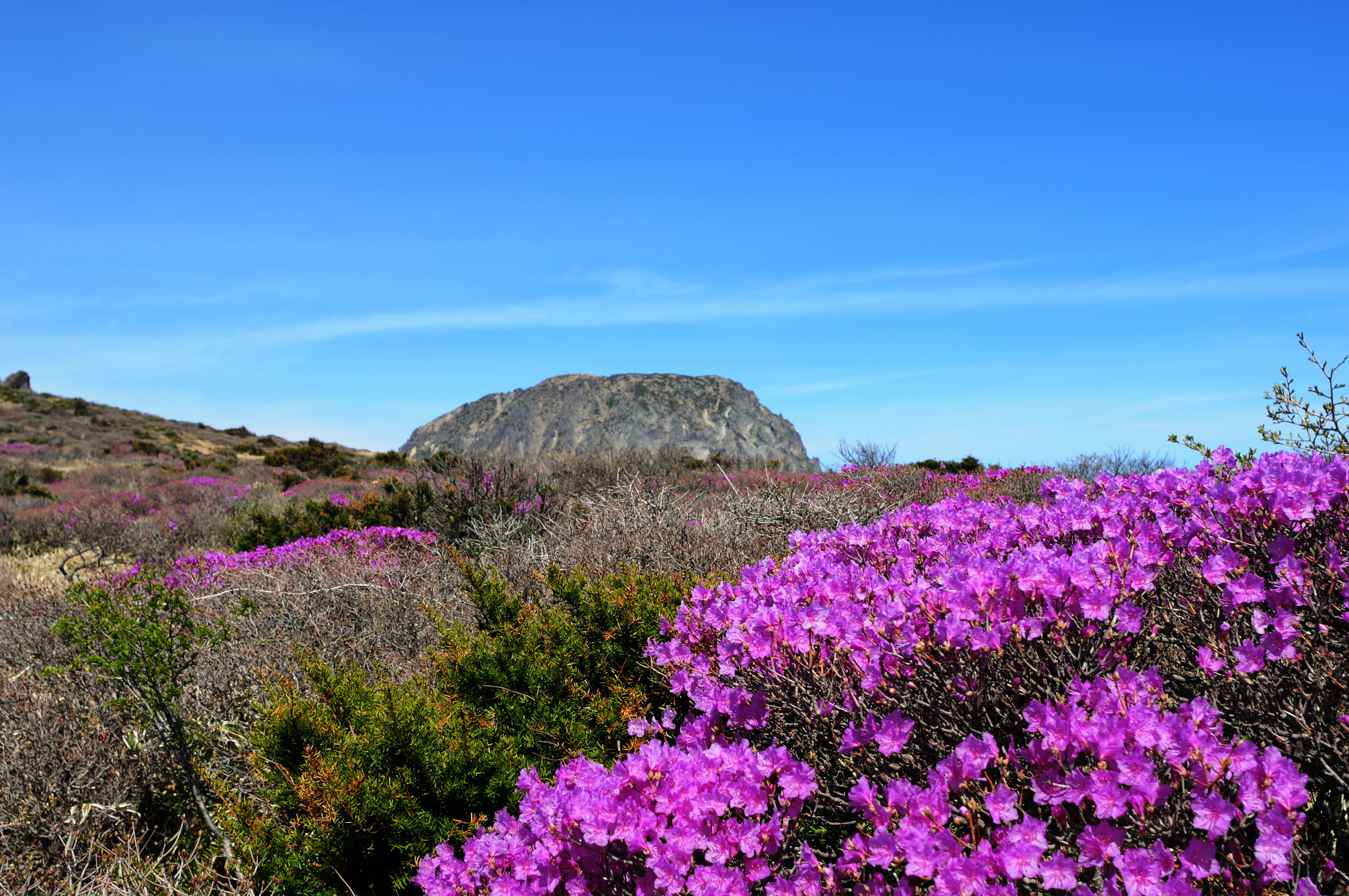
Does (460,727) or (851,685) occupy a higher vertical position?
(851,685)

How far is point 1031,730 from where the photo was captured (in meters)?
1.58

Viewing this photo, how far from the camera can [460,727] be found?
2.75 m

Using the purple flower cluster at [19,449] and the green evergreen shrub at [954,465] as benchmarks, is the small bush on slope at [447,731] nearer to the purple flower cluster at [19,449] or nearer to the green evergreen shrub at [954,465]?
the green evergreen shrub at [954,465]

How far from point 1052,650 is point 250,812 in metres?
2.88

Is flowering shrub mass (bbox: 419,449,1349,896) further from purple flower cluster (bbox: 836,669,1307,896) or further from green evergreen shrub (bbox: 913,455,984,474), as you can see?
green evergreen shrub (bbox: 913,455,984,474)

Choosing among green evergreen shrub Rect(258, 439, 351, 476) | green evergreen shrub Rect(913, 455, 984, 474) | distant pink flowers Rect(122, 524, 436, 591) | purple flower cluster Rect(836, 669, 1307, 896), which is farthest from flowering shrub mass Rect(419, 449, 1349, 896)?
green evergreen shrub Rect(258, 439, 351, 476)

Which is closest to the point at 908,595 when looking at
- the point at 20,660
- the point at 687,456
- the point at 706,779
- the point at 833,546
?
the point at 706,779

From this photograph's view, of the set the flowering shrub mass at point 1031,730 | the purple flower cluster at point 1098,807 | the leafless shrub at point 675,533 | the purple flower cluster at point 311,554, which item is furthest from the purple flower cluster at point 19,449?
the purple flower cluster at point 1098,807

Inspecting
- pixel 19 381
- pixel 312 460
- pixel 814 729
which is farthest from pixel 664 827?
pixel 19 381

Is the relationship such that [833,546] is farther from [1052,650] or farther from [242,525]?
[242,525]

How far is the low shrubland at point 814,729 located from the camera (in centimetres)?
149

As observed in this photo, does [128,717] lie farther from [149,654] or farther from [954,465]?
[954,465]

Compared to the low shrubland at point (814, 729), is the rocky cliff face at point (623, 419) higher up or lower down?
higher up

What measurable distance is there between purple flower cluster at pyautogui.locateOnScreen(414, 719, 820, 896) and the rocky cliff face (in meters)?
29.2
